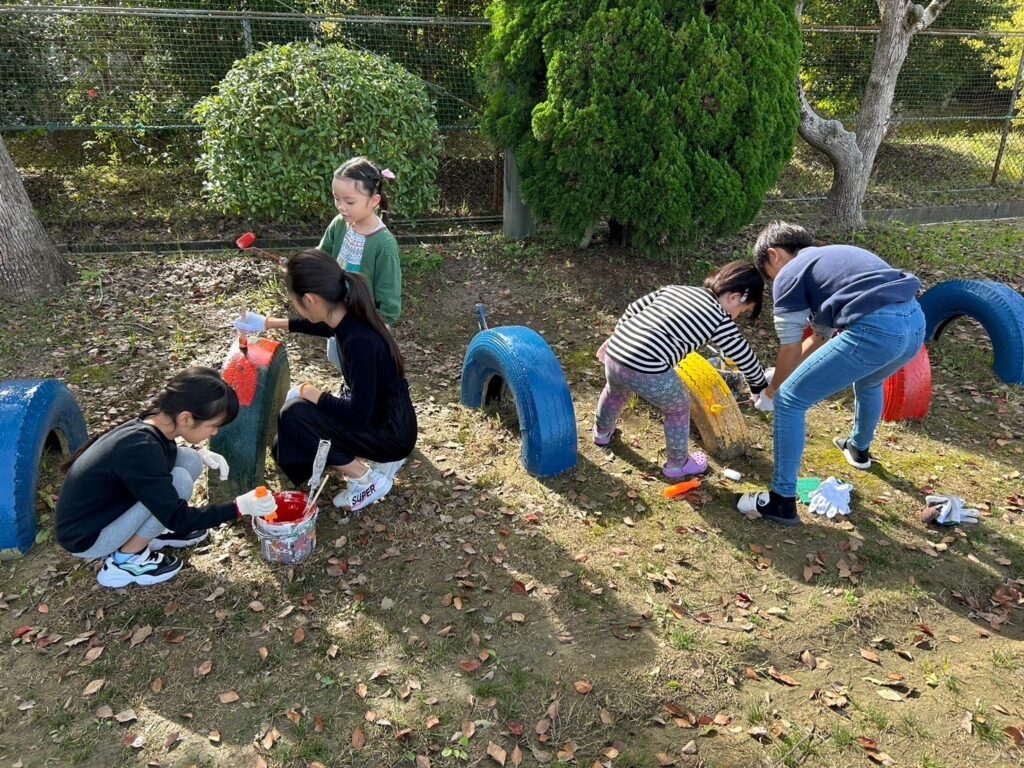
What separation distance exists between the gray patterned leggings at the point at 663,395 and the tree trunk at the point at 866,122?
5520 mm

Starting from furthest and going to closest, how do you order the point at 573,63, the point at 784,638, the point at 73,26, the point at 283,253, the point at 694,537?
the point at 73,26, the point at 283,253, the point at 573,63, the point at 694,537, the point at 784,638

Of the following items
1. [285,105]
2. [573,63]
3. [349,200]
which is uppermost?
[573,63]

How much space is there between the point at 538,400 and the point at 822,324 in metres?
1.64

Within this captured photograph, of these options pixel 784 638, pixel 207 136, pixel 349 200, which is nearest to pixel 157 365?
pixel 349 200

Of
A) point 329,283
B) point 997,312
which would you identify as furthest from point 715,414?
point 997,312

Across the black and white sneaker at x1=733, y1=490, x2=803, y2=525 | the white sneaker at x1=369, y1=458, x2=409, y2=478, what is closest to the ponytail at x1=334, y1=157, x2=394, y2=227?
the white sneaker at x1=369, y1=458, x2=409, y2=478

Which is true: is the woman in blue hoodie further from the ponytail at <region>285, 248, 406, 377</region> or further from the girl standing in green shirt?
the girl standing in green shirt

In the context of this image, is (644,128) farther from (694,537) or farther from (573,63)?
(694,537)

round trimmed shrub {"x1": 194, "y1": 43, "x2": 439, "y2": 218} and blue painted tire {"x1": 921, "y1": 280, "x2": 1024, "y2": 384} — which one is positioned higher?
round trimmed shrub {"x1": 194, "y1": 43, "x2": 439, "y2": 218}

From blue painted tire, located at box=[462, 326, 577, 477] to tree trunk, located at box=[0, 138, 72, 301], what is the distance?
175 inches

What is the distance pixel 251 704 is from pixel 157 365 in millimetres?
3415

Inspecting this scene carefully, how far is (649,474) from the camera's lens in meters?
4.67

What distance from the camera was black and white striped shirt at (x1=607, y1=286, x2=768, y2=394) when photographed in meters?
4.15

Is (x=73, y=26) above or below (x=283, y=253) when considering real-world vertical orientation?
above
